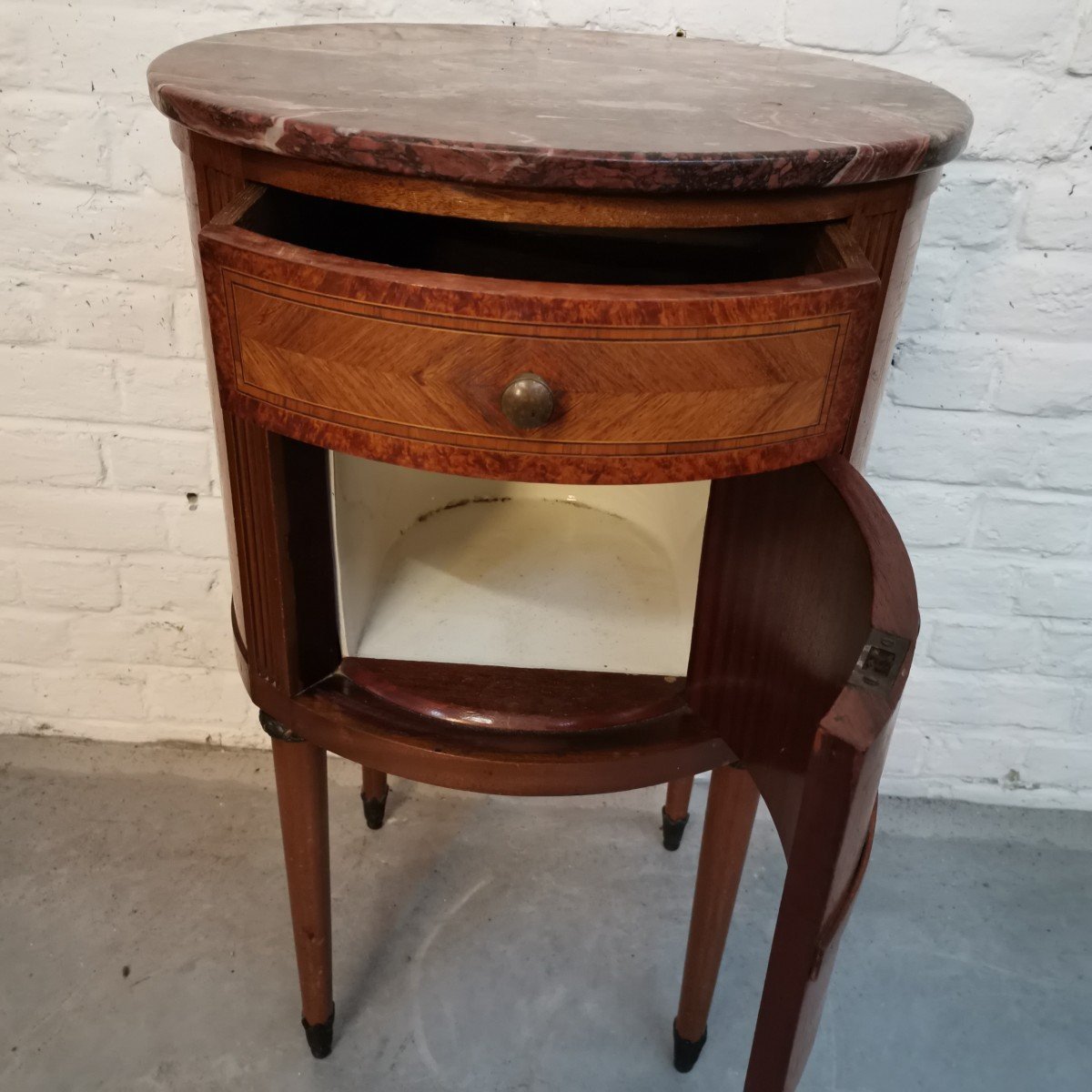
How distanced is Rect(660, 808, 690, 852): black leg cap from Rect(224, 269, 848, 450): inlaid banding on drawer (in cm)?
69

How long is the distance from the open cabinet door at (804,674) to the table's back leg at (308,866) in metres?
0.29

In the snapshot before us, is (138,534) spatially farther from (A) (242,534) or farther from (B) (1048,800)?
(B) (1048,800)

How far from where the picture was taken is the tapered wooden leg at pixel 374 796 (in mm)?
1144

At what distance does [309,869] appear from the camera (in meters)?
0.83

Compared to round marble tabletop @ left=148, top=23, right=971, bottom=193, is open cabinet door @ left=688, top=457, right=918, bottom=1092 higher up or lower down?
lower down

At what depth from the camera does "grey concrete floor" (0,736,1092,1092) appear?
93 cm

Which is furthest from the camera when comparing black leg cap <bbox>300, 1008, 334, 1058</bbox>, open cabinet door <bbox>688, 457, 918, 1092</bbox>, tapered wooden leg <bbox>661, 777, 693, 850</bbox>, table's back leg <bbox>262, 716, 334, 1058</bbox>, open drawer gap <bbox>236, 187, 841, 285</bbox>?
tapered wooden leg <bbox>661, 777, 693, 850</bbox>

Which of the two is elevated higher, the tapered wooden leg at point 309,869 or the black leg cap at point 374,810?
the tapered wooden leg at point 309,869

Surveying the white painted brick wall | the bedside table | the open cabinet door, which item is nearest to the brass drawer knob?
the bedside table

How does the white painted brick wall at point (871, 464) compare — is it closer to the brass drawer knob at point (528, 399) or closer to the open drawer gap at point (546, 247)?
the open drawer gap at point (546, 247)

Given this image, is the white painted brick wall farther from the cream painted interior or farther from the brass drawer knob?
the brass drawer knob


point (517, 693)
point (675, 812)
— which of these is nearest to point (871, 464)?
point (675, 812)

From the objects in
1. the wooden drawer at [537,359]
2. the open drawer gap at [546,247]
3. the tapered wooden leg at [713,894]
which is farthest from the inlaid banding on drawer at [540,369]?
the tapered wooden leg at [713,894]

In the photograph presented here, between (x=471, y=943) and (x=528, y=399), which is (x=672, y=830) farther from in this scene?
(x=528, y=399)
